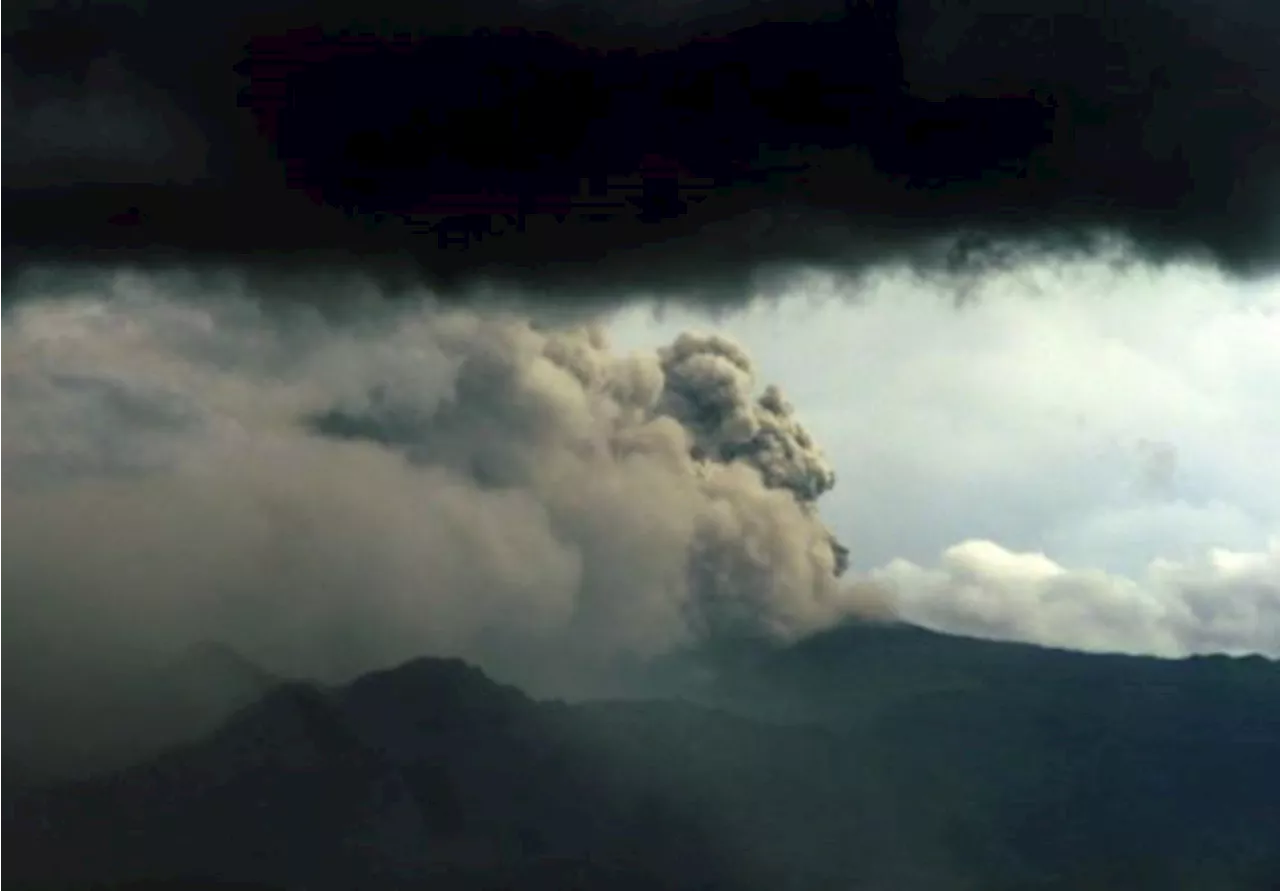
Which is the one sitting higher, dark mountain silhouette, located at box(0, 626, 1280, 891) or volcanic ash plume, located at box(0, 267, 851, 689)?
volcanic ash plume, located at box(0, 267, 851, 689)

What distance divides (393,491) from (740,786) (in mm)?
2009

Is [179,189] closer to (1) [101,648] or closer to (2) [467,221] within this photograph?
(2) [467,221]

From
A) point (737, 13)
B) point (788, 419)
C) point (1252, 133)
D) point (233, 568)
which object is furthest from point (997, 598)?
point (233, 568)

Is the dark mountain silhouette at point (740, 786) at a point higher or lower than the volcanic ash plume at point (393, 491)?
lower

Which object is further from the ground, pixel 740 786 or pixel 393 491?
pixel 393 491

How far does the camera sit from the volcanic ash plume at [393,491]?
246 inches

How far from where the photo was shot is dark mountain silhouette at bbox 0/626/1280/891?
19.9 ft

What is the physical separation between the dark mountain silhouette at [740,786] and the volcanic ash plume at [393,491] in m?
0.28

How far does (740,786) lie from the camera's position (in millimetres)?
6305

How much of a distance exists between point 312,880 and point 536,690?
1.22 metres

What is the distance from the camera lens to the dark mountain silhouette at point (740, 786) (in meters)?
6.06

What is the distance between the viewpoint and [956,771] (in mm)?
6402

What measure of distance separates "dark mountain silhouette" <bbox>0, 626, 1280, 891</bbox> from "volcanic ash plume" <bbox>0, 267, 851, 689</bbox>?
0.28 metres

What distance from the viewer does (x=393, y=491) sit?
638 centimetres
